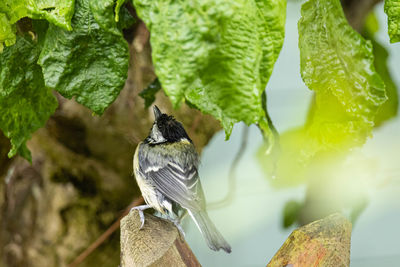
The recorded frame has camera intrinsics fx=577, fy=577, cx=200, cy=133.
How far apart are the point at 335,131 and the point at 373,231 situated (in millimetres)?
1530

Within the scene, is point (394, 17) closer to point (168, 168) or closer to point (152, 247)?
point (152, 247)

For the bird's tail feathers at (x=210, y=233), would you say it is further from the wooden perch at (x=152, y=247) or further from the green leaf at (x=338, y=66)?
the green leaf at (x=338, y=66)

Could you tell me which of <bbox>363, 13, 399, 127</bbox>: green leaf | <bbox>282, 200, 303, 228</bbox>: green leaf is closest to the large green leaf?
<bbox>363, 13, 399, 127</bbox>: green leaf

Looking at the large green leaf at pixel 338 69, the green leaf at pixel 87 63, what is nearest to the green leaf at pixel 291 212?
the large green leaf at pixel 338 69

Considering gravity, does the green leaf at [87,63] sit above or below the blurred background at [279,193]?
above

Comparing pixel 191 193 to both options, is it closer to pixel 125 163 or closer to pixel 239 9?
pixel 125 163

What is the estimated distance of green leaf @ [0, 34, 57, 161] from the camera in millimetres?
914

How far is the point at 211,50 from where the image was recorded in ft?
1.89

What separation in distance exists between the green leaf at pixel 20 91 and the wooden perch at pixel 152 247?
0.24 meters

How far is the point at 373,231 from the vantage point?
2305 mm

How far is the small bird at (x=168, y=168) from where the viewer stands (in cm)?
150

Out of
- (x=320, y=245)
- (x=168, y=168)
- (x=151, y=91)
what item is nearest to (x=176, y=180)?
(x=168, y=168)

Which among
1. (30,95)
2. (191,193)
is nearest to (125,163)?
(191,193)

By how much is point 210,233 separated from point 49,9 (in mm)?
707
